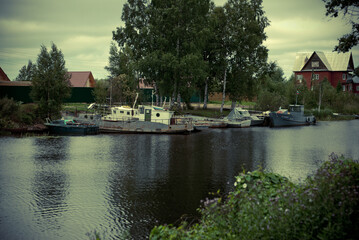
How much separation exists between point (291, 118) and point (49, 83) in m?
38.1

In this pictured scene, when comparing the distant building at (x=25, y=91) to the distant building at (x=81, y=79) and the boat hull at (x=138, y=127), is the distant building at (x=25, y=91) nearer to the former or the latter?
the distant building at (x=81, y=79)

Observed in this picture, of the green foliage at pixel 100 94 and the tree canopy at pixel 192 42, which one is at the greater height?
the tree canopy at pixel 192 42

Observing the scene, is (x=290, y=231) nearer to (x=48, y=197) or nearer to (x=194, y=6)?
(x=48, y=197)

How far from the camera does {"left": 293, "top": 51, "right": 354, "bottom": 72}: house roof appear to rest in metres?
92.2

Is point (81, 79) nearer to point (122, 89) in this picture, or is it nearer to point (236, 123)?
point (122, 89)

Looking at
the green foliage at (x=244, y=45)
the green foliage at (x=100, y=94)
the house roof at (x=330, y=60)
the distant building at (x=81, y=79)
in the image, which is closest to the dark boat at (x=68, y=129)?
the green foliage at (x=100, y=94)

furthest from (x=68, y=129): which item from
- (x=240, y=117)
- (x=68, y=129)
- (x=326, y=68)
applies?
(x=326, y=68)

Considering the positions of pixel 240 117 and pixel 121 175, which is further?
pixel 240 117

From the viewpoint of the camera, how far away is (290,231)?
21.5ft

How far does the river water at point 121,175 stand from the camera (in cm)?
1295

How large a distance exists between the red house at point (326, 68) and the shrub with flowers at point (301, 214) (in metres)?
90.0

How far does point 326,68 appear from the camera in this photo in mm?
91625

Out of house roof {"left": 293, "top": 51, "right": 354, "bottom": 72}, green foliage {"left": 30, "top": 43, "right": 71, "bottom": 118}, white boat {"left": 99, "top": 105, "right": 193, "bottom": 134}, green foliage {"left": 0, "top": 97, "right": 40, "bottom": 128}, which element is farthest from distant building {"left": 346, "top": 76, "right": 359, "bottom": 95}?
green foliage {"left": 0, "top": 97, "right": 40, "bottom": 128}

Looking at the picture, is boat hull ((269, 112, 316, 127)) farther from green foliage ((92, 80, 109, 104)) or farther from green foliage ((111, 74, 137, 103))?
green foliage ((92, 80, 109, 104))
